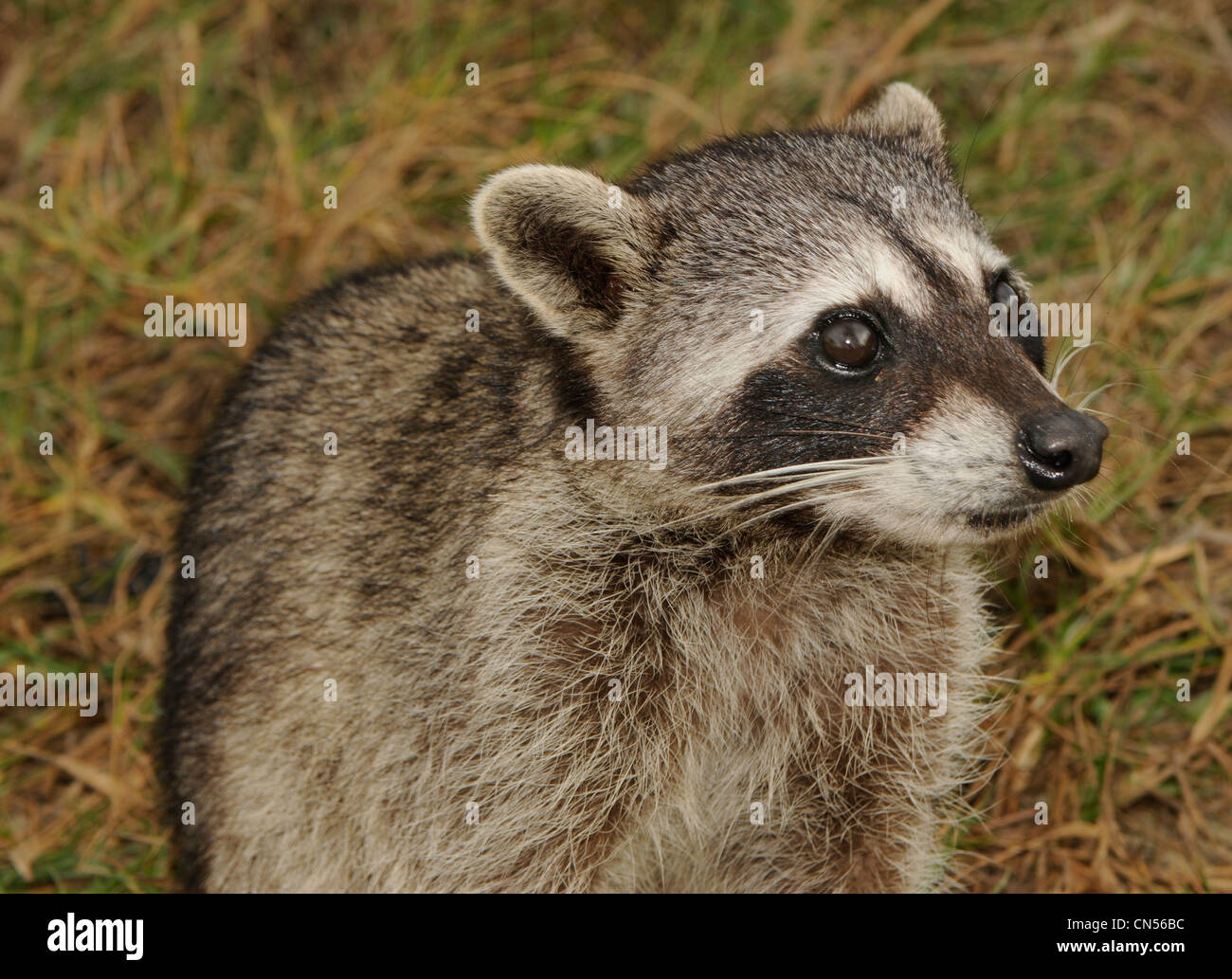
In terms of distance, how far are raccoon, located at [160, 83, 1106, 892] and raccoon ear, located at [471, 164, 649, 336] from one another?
0.01 meters

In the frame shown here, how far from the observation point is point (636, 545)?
4.49 m

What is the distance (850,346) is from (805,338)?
137 millimetres

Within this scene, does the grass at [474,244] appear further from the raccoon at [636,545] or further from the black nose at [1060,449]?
the black nose at [1060,449]

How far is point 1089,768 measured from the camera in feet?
18.1

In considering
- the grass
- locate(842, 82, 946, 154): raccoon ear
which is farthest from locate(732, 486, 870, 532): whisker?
locate(842, 82, 946, 154): raccoon ear

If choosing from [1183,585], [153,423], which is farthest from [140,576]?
[1183,585]

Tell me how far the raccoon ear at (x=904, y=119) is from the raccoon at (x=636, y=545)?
1 cm

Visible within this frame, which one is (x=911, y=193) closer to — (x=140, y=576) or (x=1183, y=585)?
(x=1183, y=585)

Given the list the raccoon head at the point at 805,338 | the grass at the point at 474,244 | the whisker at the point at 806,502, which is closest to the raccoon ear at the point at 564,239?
the raccoon head at the point at 805,338

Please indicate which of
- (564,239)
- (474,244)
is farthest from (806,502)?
(474,244)

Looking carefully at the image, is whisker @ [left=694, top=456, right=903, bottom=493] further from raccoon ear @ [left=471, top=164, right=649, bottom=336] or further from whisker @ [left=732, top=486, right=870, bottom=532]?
raccoon ear @ [left=471, top=164, right=649, bottom=336]

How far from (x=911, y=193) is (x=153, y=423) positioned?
421cm

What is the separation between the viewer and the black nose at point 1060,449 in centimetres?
380

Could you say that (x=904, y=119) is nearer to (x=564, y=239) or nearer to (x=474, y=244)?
(x=564, y=239)
